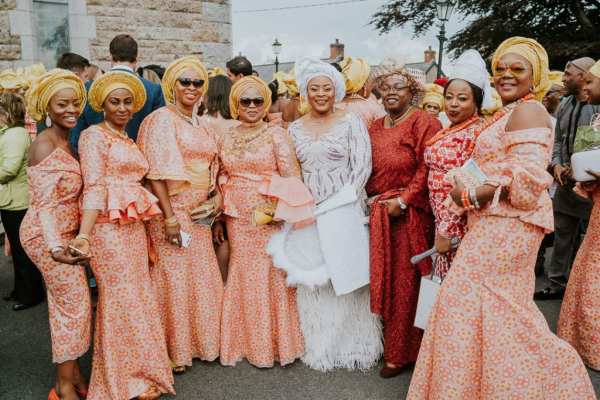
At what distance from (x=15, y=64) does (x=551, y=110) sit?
797cm

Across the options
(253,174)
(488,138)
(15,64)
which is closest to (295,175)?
(253,174)

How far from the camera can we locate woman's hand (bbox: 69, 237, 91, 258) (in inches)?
111

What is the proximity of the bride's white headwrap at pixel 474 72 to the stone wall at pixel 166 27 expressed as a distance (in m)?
6.97

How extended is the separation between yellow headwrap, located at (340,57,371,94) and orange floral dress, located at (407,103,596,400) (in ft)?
5.99

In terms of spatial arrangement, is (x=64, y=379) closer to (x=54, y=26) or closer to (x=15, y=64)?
(x=15, y=64)

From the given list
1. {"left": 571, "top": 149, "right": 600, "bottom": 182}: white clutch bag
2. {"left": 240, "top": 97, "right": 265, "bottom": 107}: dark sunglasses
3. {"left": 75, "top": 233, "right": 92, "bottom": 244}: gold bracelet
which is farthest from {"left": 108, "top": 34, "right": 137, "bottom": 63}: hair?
{"left": 571, "top": 149, "right": 600, "bottom": 182}: white clutch bag

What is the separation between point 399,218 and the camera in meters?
3.62

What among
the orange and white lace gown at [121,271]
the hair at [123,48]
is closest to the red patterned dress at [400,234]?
the orange and white lace gown at [121,271]

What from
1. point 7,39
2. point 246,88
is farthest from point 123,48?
point 7,39

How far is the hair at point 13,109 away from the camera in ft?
15.4

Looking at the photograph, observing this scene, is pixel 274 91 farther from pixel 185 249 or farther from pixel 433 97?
pixel 185 249

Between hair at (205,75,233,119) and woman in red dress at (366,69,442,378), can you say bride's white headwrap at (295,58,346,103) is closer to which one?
woman in red dress at (366,69,442,378)

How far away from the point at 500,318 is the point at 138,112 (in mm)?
3359

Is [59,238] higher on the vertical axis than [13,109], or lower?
lower
